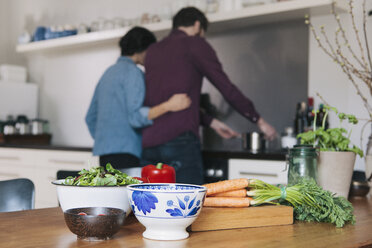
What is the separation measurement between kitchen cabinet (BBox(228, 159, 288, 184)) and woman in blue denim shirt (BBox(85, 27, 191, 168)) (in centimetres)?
55

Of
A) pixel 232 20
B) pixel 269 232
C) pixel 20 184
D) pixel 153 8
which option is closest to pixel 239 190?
pixel 269 232

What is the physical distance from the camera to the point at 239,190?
1143 mm

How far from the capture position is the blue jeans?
8.40 feet

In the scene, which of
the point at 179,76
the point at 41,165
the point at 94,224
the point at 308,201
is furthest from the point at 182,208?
the point at 41,165

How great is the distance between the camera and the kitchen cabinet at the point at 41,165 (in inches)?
144

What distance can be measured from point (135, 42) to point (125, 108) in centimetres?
39

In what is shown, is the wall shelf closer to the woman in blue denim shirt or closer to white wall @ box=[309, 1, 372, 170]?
white wall @ box=[309, 1, 372, 170]

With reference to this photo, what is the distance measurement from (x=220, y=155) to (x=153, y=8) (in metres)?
1.67

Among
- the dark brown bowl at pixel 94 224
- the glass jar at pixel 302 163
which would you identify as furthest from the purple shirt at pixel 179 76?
the dark brown bowl at pixel 94 224

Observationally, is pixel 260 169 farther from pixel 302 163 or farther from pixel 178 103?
pixel 302 163

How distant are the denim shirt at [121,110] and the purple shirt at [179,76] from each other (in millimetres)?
83

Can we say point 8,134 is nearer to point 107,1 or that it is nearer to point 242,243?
point 107,1

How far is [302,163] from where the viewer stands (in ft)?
4.47

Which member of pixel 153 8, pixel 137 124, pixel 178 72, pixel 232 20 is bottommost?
pixel 137 124
